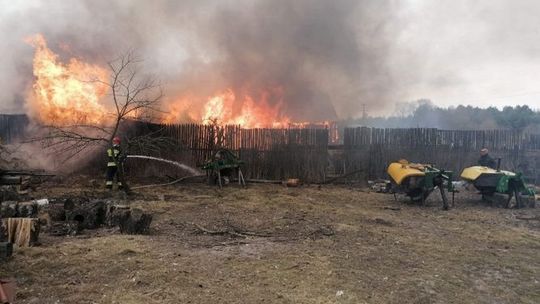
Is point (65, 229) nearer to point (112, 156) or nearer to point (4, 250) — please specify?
point (4, 250)

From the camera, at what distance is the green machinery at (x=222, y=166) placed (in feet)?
46.6

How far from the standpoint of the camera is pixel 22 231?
656 cm

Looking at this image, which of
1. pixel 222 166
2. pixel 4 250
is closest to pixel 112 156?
pixel 222 166

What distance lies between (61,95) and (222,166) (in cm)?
684

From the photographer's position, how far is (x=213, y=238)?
729 centimetres

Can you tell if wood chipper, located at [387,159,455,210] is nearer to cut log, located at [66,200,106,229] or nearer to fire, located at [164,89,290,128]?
cut log, located at [66,200,106,229]

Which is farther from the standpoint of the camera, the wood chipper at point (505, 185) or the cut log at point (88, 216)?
the wood chipper at point (505, 185)

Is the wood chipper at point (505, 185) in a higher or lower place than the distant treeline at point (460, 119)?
lower

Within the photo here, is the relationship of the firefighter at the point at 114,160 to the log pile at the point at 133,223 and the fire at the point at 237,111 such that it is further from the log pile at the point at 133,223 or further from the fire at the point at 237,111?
the fire at the point at 237,111

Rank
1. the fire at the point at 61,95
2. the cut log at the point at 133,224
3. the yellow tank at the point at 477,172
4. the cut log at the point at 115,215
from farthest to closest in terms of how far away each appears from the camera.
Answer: the fire at the point at 61,95
the yellow tank at the point at 477,172
the cut log at the point at 115,215
the cut log at the point at 133,224

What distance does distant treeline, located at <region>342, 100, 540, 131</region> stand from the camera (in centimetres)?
3662

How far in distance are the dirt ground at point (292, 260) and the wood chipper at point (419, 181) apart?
984mm

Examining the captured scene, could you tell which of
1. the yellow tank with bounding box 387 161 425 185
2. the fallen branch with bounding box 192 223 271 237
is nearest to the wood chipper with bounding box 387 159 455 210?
the yellow tank with bounding box 387 161 425 185

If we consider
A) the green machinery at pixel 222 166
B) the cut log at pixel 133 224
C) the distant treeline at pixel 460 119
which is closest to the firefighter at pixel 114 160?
the green machinery at pixel 222 166
